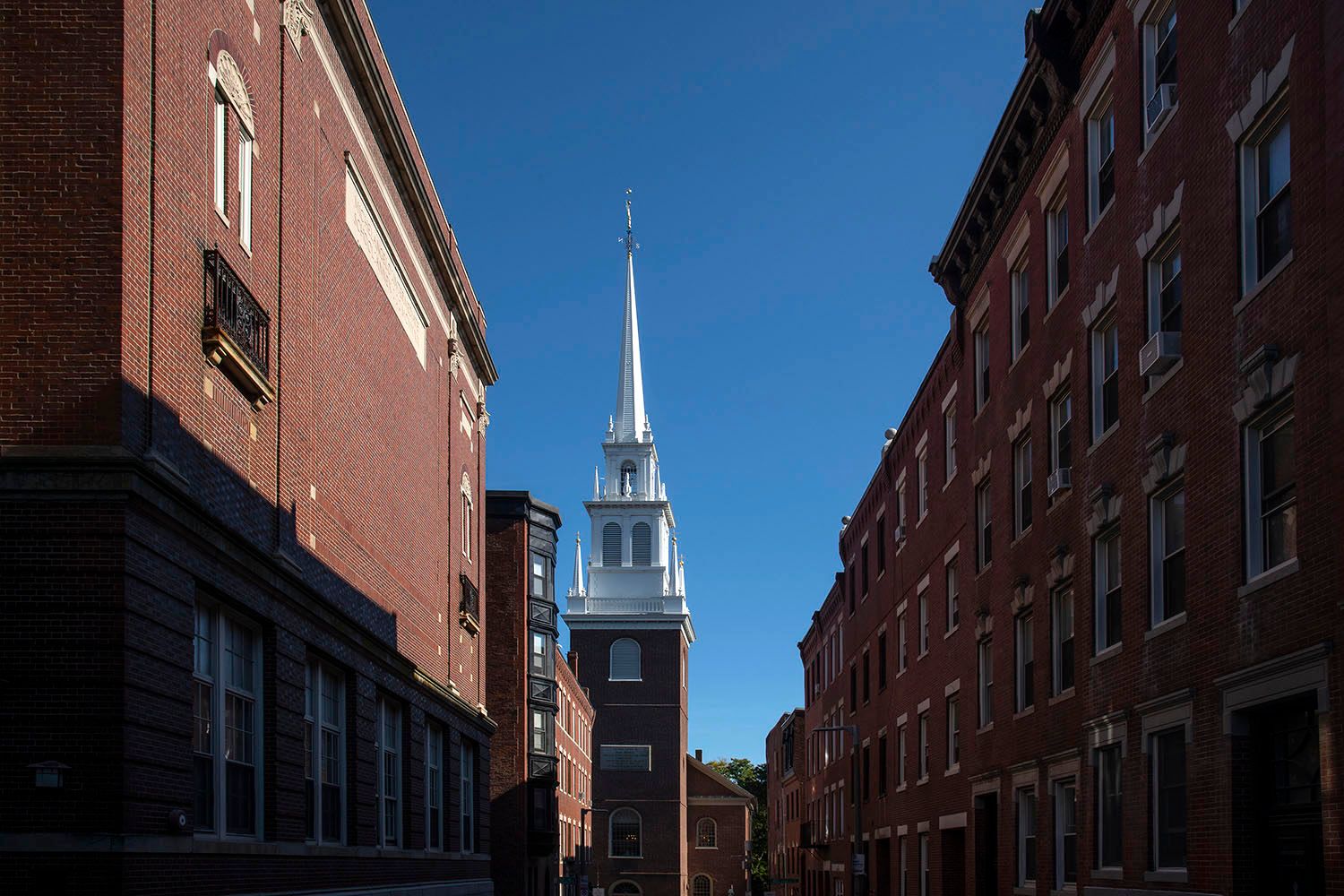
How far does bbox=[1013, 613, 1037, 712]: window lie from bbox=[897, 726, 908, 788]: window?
44.0 feet

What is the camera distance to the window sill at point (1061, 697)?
23.3m

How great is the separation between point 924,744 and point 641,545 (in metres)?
75.0

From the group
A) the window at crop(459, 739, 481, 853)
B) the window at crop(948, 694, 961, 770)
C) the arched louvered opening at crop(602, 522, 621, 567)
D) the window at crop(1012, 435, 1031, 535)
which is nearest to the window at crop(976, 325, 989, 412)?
the window at crop(1012, 435, 1031, 535)

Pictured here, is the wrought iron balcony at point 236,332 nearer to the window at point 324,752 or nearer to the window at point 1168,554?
the window at point 324,752

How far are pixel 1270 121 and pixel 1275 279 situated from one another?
1.66 metres

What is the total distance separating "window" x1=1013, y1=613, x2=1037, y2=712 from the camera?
26438mm

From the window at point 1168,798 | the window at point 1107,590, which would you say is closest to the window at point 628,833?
the window at point 1107,590

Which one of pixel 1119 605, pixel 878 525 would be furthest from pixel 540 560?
pixel 1119 605

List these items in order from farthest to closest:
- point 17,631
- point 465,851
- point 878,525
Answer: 1. point 878,525
2. point 465,851
3. point 17,631

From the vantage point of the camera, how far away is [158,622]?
16.0 m

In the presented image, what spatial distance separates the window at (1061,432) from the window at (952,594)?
9.01 metres

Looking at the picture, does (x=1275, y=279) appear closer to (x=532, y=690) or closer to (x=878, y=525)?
(x=878, y=525)

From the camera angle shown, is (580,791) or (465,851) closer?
(465,851)

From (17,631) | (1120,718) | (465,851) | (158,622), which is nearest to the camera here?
(17,631)
